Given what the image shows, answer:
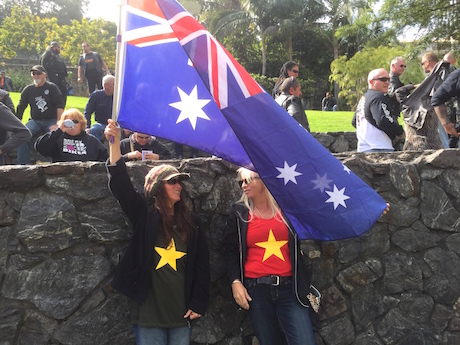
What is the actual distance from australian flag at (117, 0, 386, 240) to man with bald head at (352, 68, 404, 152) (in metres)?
2.52

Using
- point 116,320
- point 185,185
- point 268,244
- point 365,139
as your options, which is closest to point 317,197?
point 268,244

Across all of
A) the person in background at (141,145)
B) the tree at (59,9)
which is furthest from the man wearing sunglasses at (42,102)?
the tree at (59,9)

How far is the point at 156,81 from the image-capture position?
352 cm

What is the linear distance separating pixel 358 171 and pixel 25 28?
33.4m

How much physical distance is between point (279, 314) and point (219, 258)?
71 cm

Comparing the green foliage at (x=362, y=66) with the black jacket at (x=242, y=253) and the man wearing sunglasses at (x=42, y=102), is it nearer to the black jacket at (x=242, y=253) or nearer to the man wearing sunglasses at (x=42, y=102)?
the man wearing sunglasses at (x=42, y=102)

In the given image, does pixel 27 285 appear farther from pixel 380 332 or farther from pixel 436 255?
pixel 436 255

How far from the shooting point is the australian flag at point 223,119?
336cm

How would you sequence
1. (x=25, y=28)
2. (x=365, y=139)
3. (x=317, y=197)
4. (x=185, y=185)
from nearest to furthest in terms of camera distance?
(x=317, y=197), (x=185, y=185), (x=365, y=139), (x=25, y=28)

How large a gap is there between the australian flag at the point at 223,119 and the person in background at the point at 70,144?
5.13ft

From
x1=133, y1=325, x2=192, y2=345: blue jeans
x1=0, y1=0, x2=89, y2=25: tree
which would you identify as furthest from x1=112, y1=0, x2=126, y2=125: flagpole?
x1=0, y1=0, x2=89, y2=25: tree

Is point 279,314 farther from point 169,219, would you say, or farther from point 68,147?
point 68,147

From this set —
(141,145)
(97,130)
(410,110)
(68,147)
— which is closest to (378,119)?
(410,110)

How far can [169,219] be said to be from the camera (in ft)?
11.7
